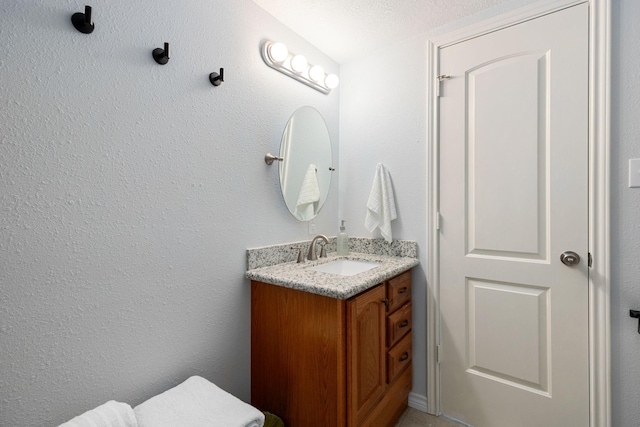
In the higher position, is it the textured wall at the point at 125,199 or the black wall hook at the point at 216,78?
the black wall hook at the point at 216,78

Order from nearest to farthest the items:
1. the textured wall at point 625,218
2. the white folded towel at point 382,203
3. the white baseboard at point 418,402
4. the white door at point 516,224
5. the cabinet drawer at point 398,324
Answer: the textured wall at point 625,218
the white door at point 516,224
the cabinet drawer at point 398,324
the white baseboard at point 418,402
the white folded towel at point 382,203

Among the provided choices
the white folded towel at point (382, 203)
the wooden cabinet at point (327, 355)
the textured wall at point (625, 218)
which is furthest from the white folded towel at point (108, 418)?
the textured wall at point (625, 218)

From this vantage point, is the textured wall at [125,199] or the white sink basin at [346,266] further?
the white sink basin at [346,266]

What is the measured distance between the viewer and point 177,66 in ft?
3.92

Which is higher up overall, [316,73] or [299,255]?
[316,73]

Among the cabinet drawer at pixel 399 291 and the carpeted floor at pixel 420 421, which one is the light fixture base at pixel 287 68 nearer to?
the cabinet drawer at pixel 399 291

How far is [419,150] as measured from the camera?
177 cm

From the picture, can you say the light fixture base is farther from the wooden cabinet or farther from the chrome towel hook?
the wooden cabinet

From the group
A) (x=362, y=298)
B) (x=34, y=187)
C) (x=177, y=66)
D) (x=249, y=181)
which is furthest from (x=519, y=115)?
(x=34, y=187)

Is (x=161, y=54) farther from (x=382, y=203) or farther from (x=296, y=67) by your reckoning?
(x=382, y=203)

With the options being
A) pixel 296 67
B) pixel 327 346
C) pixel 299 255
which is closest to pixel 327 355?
pixel 327 346

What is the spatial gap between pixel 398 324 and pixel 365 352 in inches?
14.3

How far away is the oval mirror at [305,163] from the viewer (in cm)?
168

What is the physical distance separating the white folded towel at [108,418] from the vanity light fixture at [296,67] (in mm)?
1579
